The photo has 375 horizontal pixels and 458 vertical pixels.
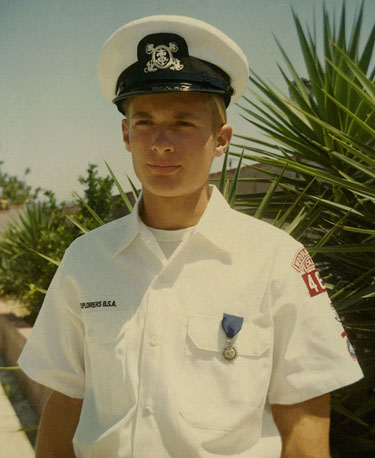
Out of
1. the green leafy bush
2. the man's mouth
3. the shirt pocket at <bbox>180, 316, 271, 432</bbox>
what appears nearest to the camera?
the shirt pocket at <bbox>180, 316, 271, 432</bbox>

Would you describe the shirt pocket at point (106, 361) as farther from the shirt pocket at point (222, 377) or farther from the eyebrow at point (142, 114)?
the eyebrow at point (142, 114)

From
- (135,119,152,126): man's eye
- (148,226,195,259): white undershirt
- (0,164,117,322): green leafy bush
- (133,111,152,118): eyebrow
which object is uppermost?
(133,111,152,118): eyebrow

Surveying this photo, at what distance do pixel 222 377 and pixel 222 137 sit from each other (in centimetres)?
67

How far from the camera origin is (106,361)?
4.34 ft

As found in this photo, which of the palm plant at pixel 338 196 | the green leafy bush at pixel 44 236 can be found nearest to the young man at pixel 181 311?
the palm plant at pixel 338 196

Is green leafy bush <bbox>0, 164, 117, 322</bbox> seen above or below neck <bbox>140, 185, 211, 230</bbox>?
below

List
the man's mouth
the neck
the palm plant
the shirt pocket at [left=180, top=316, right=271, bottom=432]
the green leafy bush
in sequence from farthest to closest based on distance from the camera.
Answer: the green leafy bush → the palm plant → the neck → the man's mouth → the shirt pocket at [left=180, top=316, right=271, bottom=432]

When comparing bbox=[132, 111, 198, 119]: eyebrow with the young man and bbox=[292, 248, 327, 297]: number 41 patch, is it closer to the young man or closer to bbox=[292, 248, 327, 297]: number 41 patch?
the young man

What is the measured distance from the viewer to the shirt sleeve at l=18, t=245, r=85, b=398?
143cm

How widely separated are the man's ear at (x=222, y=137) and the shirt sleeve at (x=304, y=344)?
0.40 meters

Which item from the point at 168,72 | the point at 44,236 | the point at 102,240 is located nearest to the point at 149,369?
the point at 102,240

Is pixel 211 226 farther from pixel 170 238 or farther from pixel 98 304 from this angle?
pixel 98 304

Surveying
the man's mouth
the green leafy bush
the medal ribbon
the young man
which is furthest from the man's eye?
the green leafy bush

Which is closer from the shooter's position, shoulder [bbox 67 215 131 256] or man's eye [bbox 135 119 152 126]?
man's eye [bbox 135 119 152 126]
